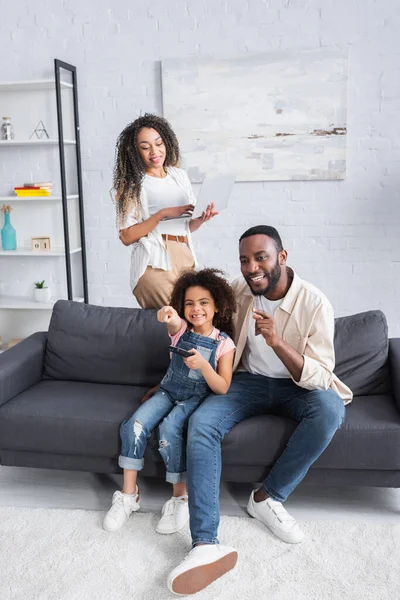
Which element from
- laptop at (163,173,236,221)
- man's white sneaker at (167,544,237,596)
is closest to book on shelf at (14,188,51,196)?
laptop at (163,173,236,221)

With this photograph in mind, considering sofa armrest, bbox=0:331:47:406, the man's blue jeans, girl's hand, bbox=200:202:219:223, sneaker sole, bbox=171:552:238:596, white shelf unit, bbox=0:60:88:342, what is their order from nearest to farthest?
sneaker sole, bbox=171:552:238:596 < the man's blue jeans < sofa armrest, bbox=0:331:47:406 < girl's hand, bbox=200:202:219:223 < white shelf unit, bbox=0:60:88:342

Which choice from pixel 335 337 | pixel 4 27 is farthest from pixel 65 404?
pixel 4 27

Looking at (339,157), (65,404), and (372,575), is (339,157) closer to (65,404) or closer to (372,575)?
(65,404)

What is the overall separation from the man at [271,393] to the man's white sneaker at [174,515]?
0.18 meters

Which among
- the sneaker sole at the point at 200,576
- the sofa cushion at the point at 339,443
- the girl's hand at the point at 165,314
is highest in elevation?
the girl's hand at the point at 165,314

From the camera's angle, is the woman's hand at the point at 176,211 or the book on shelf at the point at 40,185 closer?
the woman's hand at the point at 176,211

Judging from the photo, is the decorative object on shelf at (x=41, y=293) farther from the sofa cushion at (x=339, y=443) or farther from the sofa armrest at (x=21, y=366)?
the sofa cushion at (x=339, y=443)

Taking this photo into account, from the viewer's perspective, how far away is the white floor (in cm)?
233

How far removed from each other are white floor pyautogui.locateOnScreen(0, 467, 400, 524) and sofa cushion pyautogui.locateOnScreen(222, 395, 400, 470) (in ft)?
0.66

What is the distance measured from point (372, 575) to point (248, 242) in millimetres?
1120

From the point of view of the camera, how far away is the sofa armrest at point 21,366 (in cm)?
253

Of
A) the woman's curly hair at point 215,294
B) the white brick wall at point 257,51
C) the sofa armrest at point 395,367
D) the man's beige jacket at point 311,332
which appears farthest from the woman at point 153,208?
the white brick wall at point 257,51

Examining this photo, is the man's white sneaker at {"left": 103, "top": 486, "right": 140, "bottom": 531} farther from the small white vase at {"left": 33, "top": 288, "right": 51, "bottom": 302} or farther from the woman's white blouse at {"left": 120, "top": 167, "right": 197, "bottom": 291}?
the small white vase at {"left": 33, "top": 288, "right": 51, "bottom": 302}

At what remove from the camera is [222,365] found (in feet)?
7.73
